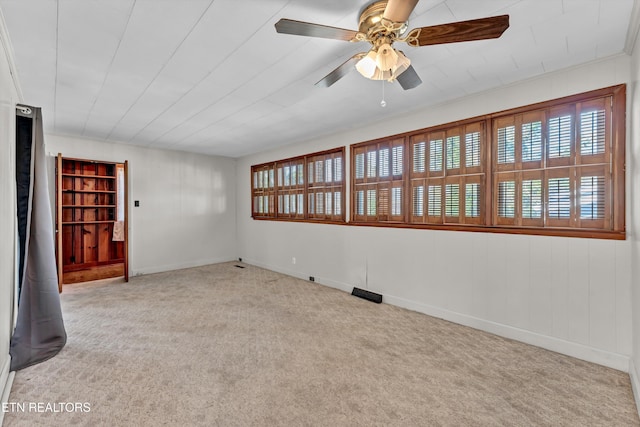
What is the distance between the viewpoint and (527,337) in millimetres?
2793

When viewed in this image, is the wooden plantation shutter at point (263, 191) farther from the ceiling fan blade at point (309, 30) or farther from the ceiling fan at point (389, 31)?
the ceiling fan blade at point (309, 30)

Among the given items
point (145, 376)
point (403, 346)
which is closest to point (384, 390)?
point (403, 346)

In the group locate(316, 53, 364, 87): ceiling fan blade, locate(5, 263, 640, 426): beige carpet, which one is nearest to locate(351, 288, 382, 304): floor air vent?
locate(5, 263, 640, 426): beige carpet

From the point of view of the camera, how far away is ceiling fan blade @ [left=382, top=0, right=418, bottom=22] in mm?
1408

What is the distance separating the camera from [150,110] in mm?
3590

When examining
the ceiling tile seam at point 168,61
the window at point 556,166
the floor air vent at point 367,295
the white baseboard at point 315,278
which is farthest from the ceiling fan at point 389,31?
the white baseboard at point 315,278

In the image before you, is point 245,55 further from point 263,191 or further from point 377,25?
point 263,191

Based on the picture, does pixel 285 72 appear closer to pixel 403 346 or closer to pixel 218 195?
pixel 403 346

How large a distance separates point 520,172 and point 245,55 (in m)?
2.67

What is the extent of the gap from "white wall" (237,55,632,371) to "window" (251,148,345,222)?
34cm

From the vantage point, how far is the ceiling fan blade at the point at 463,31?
1483 mm

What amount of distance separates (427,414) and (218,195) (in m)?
5.92

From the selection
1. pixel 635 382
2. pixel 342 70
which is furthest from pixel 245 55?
pixel 635 382

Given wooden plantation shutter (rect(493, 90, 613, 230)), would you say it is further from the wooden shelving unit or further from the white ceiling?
the wooden shelving unit
